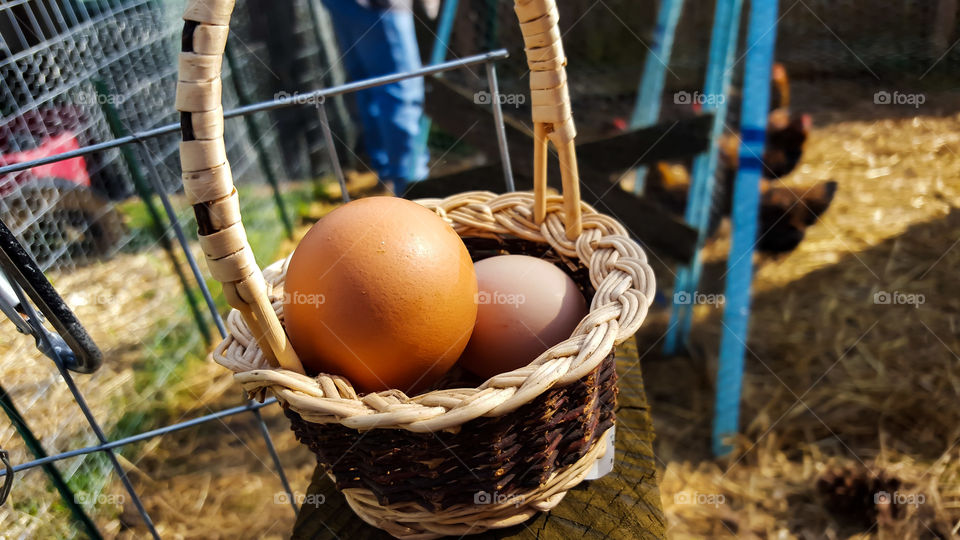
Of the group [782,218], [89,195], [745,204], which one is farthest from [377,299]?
[782,218]

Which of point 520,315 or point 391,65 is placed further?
point 391,65

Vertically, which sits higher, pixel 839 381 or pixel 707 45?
pixel 707 45

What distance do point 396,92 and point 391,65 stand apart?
14 centimetres

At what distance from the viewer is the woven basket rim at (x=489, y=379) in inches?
25.3

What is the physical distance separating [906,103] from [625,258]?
9.71ft

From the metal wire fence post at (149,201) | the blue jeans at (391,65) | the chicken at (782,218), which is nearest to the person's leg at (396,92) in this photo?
the blue jeans at (391,65)

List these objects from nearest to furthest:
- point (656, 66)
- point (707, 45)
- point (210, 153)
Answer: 1. point (210, 153)
2. point (656, 66)
3. point (707, 45)

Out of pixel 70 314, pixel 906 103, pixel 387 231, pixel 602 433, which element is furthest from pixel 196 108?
pixel 906 103

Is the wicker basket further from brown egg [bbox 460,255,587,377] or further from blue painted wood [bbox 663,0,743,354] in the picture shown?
blue painted wood [bbox 663,0,743,354]

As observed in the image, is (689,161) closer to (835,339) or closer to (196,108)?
(835,339)

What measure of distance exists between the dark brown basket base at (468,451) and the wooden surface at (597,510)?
90 millimetres

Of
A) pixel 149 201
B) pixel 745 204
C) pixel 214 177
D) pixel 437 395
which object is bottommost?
pixel 745 204

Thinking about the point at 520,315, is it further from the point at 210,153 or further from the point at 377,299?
the point at 210,153

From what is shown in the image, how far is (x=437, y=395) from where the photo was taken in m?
0.67
